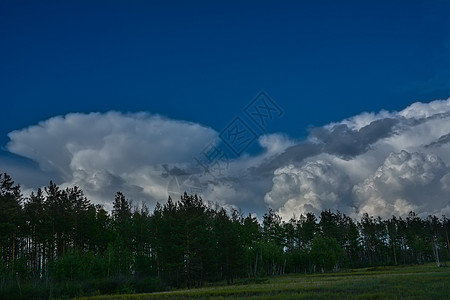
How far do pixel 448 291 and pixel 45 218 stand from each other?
68.5m

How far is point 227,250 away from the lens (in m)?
69.8

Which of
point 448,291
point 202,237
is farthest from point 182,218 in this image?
point 448,291

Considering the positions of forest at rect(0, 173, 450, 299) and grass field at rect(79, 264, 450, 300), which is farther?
forest at rect(0, 173, 450, 299)

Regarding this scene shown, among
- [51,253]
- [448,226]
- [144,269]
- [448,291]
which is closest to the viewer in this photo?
[448,291]

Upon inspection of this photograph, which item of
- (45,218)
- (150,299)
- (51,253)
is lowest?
(150,299)

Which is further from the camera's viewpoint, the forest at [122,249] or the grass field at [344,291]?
the forest at [122,249]

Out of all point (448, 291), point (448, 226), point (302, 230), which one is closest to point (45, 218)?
point (448, 291)

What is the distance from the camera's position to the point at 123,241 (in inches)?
3214

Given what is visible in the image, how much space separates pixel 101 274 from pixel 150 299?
94.2 feet

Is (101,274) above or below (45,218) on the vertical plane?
below

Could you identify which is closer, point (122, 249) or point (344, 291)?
point (344, 291)

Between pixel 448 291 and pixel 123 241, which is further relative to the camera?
pixel 123 241

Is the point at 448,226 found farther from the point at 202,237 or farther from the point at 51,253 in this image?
the point at 51,253

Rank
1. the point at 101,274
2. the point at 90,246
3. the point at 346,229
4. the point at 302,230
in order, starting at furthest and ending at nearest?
the point at 346,229, the point at 302,230, the point at 90,246, the point at 101,274
